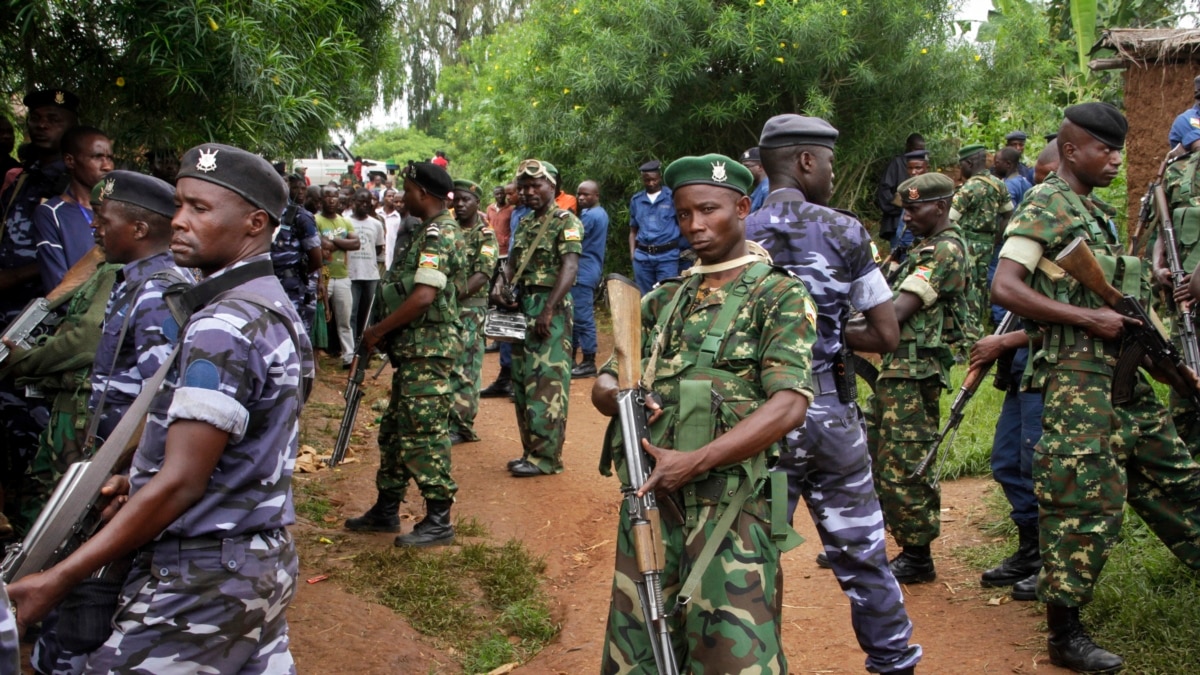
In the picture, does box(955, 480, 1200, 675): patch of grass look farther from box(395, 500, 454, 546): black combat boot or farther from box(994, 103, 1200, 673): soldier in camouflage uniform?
box(395, 500, 454, 546): black combat boot

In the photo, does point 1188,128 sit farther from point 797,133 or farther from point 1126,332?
point 797,133

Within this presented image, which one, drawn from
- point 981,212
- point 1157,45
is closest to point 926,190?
point 981,212

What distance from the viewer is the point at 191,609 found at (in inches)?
103

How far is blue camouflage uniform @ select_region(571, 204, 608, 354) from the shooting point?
454 inches

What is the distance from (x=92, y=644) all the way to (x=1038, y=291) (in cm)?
378

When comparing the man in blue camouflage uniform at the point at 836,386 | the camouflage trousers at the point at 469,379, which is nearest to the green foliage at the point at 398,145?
the camouflage trousers at the point at 469,379

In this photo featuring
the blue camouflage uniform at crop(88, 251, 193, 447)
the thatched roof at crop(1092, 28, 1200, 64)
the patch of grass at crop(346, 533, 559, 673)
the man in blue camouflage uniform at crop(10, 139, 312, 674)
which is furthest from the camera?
the thatched roof at crop(1092, 28, 1200, 64)

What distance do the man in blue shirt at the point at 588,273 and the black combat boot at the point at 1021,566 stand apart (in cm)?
640

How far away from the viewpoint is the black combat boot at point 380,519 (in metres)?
6.39

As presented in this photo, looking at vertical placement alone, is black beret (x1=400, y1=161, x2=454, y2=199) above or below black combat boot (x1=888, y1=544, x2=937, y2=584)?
above

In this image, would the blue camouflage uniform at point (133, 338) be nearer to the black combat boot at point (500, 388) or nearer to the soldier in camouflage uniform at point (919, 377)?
the soldier in camouflage uniform at point (919, 377)

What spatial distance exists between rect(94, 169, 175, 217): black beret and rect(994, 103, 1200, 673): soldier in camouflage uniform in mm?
3341

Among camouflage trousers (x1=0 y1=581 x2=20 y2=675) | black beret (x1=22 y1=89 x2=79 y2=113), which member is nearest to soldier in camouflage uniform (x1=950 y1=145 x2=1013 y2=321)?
black beret (x1=22 y1=89 x2=79 y2=113)

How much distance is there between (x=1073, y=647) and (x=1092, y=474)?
0.73 meters
